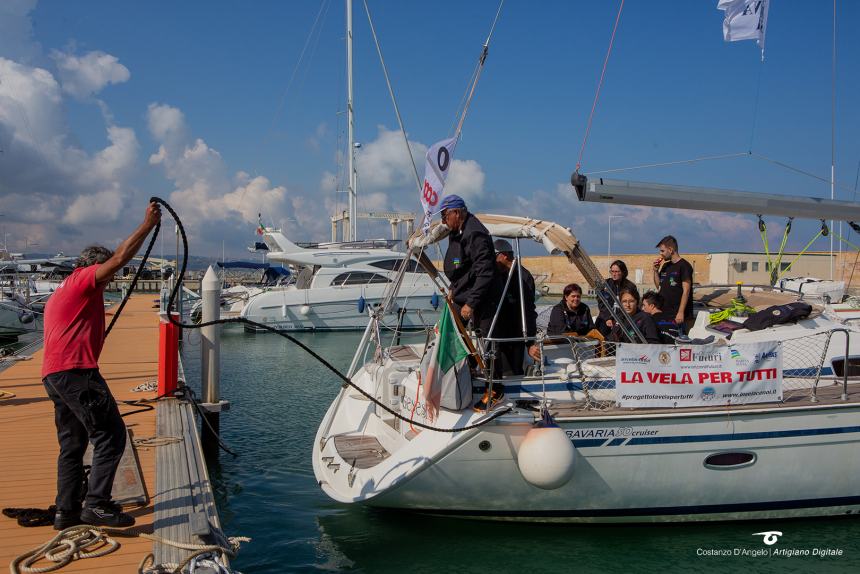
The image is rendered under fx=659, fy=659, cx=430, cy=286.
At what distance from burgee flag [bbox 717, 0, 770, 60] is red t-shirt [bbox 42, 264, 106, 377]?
28.2ft

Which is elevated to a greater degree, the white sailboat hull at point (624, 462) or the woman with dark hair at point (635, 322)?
the woman with dark hair at point (635, 322)

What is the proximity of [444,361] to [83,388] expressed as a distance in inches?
111

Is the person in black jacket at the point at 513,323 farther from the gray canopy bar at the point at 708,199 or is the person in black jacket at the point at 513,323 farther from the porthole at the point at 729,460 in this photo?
the porthole at the point at 729,460

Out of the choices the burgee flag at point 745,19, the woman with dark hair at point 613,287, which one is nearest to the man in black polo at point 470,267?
the woman with dark hair at point 613,287

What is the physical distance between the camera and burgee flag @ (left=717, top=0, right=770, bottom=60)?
348 inches

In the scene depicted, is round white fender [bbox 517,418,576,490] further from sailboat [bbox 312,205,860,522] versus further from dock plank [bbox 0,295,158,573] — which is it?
dock plank [bbox 0,295,158,573]

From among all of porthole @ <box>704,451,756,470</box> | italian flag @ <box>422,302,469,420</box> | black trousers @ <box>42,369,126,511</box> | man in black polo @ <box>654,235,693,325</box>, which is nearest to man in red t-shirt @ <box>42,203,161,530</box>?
black trousers @ <box>42,369,126,511</box>

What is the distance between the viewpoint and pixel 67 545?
13.8 feet

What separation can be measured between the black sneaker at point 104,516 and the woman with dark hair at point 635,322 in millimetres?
4582

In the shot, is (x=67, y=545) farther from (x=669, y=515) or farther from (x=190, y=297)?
(x=190, y=297)

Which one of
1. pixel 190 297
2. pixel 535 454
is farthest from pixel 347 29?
pixel 535 454

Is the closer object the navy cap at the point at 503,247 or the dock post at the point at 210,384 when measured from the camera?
the navy cap at the point at 503,247

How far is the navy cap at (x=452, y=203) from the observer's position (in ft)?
21.4

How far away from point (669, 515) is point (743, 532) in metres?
0.81
